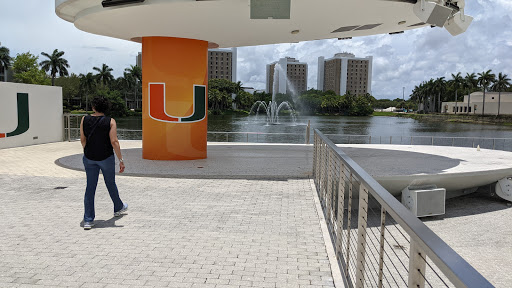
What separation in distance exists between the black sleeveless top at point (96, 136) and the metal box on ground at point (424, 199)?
713 centimetres

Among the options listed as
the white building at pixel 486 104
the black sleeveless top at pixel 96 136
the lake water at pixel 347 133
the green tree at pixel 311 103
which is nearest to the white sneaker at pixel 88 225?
the black sleeveless top at pixel 96 136

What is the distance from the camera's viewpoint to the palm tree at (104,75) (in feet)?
277

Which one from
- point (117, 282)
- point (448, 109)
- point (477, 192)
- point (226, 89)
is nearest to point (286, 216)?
point (117, 282)

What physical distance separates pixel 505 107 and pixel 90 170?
100158mm

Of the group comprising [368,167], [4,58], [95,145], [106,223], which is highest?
[4,58]

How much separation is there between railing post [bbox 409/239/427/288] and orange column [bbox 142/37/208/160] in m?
9.94

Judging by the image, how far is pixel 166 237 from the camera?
4.73 m

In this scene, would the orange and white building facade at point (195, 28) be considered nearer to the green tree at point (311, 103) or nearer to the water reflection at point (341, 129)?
the water reflection at point (341, 129)

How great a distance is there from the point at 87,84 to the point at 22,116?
71.3 metres

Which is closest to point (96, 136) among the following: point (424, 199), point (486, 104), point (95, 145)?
point (95, 145)

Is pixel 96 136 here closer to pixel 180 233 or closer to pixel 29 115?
pixel 180 233

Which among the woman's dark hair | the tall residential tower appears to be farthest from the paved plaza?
the tall residential tower

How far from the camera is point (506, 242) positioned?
372 inches

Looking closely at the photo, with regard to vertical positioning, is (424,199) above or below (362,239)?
below
